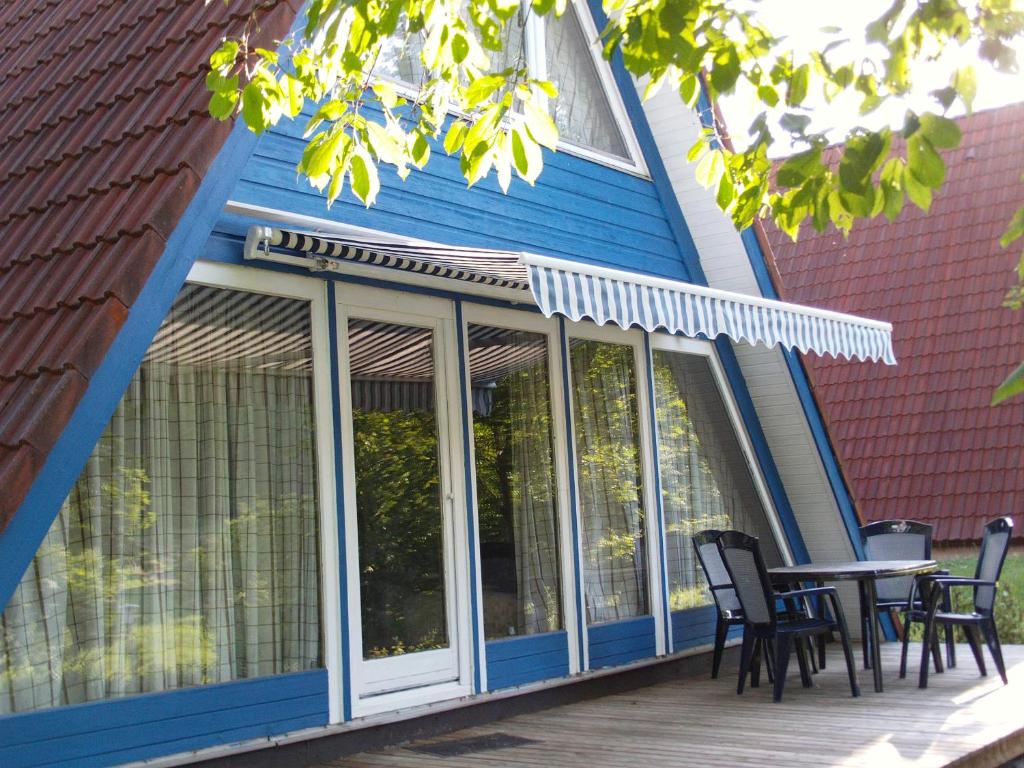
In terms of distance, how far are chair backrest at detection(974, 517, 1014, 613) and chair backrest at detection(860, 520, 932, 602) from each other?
126 centimetres

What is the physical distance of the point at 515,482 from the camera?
842 centimetres

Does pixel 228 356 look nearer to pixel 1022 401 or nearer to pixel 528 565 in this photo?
pixel 528 565

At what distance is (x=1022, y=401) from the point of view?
1502 cm

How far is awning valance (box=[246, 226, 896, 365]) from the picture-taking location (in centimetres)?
632

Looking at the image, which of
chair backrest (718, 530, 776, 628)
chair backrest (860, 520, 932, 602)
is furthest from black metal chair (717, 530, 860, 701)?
chair backrest (860, 520, 932, 602)

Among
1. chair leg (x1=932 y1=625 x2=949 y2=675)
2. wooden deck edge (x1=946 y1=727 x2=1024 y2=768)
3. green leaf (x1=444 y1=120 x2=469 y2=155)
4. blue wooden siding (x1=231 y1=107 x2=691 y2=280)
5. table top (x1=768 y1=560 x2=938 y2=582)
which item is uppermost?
blue wooden siding (x1=231 y1=107 x2=691 y2=280)

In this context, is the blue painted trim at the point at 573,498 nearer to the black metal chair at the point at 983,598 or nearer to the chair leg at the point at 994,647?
the black metal chair at the point at 983,598

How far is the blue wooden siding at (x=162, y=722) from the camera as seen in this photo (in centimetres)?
535

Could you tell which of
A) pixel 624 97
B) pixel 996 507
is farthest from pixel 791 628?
pixel 996 507

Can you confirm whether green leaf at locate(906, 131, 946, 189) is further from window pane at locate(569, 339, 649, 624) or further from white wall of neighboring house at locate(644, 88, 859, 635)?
white wall of neighboring house at locate(644, 88, 859, 635)

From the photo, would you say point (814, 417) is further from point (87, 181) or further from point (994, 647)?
point (87, 181)

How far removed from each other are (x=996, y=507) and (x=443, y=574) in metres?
8.95

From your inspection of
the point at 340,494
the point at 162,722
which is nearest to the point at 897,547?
the point at 340,494

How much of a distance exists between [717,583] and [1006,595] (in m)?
5.95
